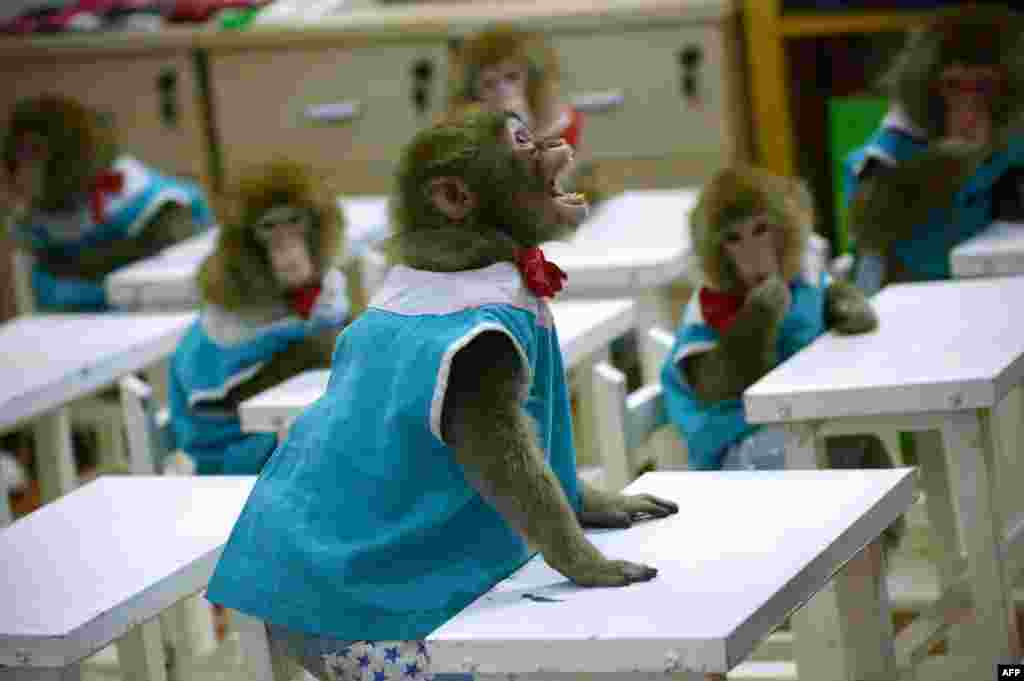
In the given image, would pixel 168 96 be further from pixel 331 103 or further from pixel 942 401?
pixel 942 401

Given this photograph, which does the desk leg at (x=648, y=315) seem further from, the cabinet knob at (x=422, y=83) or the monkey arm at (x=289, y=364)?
the cabinet knob at (x=422, y=83)

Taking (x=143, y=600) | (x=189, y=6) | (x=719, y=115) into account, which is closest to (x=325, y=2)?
(x=189, y=6)

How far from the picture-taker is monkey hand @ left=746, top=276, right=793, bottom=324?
359 cm

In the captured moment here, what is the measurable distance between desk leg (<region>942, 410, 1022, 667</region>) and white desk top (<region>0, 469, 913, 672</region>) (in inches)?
12.1

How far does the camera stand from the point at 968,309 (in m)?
3.48

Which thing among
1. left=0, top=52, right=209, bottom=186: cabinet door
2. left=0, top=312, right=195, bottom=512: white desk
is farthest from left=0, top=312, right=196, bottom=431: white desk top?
left=0, top=52, right=209, bottom=186: cabinet door

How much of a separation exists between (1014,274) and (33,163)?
2.53m

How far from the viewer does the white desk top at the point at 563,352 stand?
3543mm

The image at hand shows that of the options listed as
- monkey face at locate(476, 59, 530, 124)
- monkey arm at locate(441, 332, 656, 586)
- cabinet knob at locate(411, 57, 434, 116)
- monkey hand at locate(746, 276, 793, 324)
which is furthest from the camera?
cabinet knob at locate(411, 57, 434, 116)

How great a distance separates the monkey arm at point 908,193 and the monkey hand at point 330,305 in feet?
3.77

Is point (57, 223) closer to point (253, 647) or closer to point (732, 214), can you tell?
point (732, 214)

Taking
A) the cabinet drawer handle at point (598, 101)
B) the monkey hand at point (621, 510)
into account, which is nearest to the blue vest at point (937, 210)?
the cabinet drawer handle at point (598, 101)

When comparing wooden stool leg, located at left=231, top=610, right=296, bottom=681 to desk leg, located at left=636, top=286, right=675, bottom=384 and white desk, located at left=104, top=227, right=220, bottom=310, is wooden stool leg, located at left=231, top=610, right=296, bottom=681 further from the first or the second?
white desk, located at left=104, top=227, right=220, bottom=310

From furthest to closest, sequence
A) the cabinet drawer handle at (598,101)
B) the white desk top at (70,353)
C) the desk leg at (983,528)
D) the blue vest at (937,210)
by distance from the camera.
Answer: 1. the cabinet drawer handle at (598,101)
2. the blue vest at (937,210)
3. the white desk top at (70,353)
4. the desk leg at (983,528)
